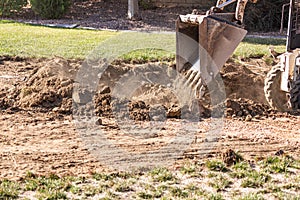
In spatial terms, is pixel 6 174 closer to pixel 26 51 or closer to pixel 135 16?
pixel 26 51

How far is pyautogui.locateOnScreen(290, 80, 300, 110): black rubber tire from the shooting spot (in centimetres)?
710

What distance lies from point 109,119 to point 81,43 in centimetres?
548

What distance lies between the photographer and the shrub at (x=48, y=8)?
1775cm

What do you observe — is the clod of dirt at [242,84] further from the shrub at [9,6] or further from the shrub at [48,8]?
the shrub at [9,6]

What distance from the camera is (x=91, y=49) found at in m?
11.5

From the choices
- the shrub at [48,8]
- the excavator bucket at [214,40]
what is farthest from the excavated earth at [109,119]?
the shrub at [48,8]

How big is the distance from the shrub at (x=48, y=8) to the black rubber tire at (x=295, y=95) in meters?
11.8

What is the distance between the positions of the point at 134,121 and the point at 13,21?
11.0 m

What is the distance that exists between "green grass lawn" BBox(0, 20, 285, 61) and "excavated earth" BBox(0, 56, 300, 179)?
1.64 meters

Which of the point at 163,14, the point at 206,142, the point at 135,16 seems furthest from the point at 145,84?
the point at 163,14

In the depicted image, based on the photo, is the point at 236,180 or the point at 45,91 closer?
the point at 236,180

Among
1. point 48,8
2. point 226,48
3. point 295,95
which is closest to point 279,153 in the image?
point 295,95

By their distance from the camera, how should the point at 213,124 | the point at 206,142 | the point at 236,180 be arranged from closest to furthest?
the point at 236,180
the point at 206,142
the point at 213,124

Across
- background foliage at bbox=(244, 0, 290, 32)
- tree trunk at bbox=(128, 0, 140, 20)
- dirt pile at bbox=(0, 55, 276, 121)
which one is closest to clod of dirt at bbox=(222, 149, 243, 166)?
dirt pile at bbox=(0, 55, 276, 121)
